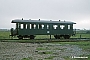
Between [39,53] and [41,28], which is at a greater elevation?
[41,28]

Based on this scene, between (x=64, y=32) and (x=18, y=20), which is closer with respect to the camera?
(x=18, y=20)

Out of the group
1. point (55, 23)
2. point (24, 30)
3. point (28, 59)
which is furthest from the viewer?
point (55, 23)

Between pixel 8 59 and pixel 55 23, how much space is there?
23.9 meters

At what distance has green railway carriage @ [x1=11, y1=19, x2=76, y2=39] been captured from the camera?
34.0 metres

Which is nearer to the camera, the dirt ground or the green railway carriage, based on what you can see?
the dirt ground

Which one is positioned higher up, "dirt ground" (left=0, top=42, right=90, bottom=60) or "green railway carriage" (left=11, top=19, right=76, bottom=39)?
"green railway carriage" (left=11, top=19, right=76, bottom=39)

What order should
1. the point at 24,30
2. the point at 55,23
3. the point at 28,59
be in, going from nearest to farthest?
the point at 28,59 < the point at 24,30 < the point at 55,23

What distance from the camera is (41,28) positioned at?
3534 cm

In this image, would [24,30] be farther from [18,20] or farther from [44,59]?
[44,59]

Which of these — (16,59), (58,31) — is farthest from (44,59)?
(58,31)

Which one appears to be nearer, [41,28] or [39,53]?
[39,53]

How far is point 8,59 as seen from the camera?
13.3 m

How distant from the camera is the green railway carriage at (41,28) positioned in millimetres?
33969

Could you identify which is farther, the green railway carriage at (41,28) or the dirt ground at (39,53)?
the green railway carriage at (41,28)
